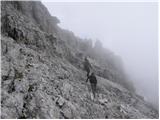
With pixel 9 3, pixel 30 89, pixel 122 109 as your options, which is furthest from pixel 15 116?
pixel 9 3

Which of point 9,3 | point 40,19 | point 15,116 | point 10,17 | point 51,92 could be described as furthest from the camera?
point 40,19

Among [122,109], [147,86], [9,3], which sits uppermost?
[9,3]

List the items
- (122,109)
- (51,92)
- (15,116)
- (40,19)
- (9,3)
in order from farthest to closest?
(40,19), (9,3), (122,109), (51,92), (15,116)

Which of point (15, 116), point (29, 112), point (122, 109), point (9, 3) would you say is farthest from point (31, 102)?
point (9, 3)

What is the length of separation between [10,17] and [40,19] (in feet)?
54.0

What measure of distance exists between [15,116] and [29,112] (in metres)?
1.39

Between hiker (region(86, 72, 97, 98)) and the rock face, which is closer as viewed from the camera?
the rock face

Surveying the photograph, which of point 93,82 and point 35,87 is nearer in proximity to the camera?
point 35,87

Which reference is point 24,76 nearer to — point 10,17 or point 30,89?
point 30,89

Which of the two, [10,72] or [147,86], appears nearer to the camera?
[10,72]

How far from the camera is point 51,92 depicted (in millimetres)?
20719

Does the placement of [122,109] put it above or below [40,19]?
below

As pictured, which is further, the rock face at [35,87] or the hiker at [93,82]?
the hiker at [93,82]

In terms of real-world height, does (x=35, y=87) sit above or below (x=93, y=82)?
above
